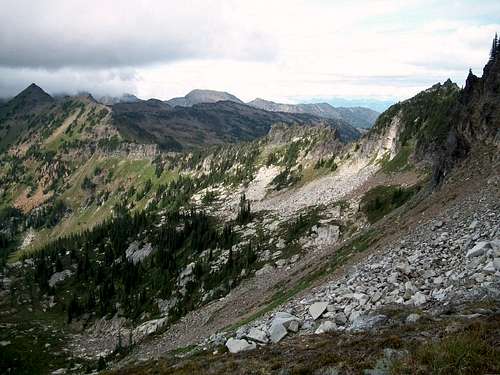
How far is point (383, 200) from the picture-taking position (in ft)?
267

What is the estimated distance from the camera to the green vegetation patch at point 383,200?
7506cm

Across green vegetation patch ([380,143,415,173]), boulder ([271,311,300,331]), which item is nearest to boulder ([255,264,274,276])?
green vegetation patch ([380,143,415,173])

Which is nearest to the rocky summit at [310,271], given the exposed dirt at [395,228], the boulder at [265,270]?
the exposed dirt at [395,228]

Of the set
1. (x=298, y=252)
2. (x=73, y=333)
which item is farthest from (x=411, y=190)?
(x=73, y=333)

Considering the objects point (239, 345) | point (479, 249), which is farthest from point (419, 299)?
point (239, 345)

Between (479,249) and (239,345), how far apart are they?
49.9 ft

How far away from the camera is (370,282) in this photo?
28641 mm

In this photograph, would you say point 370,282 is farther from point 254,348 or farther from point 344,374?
point 344,374

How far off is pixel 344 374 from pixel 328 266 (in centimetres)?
3034

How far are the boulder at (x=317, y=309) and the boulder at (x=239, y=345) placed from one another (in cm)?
431

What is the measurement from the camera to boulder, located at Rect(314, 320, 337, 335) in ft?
77.0

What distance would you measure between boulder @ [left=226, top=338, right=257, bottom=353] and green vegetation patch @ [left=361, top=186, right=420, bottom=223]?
175 feet

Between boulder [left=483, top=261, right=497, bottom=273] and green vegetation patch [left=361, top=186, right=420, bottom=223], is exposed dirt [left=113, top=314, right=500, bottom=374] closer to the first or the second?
boulder [left=483, top=261, right=497, bottom=273]

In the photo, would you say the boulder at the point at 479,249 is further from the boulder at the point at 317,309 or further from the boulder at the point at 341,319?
the boulder at the point at 317,309
